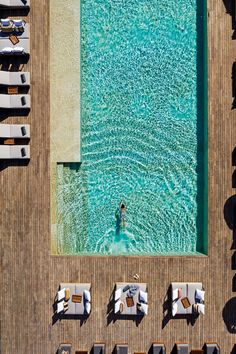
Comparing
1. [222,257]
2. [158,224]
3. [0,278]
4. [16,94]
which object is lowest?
[0,278]

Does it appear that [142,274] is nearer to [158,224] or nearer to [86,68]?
[158,224]

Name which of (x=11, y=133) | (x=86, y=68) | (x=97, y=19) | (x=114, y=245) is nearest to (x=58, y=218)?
(x=114, y=245)

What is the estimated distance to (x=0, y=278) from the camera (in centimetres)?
993

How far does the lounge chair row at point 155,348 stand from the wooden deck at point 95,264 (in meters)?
0.16

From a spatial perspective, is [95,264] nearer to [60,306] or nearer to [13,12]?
[60,306]

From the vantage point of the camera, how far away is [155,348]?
9578 millimetres

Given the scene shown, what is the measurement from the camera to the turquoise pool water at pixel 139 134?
33.0 ft

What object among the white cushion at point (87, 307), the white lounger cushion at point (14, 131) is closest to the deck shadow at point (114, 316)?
the white cushion at point (87, 307)

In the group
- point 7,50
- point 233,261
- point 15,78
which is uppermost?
point 7,50

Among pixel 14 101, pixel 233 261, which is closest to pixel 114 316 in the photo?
pixel 233 261

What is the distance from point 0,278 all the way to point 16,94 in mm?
5726

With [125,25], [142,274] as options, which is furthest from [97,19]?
[142,274]

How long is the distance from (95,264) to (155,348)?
3.06 meters

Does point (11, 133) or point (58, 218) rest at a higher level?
point (11, 133)
